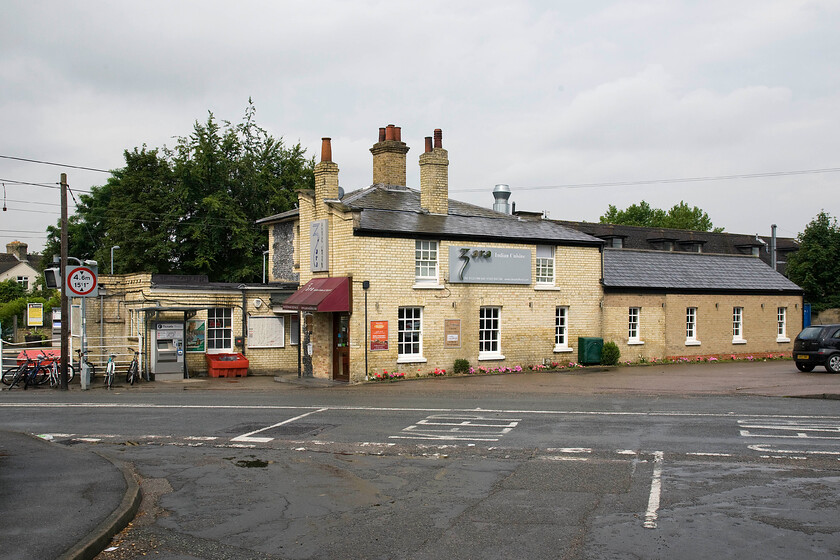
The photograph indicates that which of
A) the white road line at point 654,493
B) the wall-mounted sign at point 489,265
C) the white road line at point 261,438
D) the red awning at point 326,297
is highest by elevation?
the wall-mounted sign at point 489,265

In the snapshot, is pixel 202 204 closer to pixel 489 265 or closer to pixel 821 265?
pixel 489 265

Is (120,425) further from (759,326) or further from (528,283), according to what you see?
(759,326)

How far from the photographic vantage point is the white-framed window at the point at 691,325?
35.1 meters

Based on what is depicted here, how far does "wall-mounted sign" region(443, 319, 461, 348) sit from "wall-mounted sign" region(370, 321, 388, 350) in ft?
8.13

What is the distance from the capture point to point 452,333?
2755cm

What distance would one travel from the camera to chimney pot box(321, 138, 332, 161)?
28167 mm

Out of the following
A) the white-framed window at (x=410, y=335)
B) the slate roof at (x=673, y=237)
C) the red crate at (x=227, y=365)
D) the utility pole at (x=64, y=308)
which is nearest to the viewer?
the utility pole at (x=64, y=308)

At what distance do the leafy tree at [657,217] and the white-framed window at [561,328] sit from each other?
201 ft

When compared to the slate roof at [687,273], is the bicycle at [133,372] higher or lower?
lower

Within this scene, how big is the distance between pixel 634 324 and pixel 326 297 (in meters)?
14.9

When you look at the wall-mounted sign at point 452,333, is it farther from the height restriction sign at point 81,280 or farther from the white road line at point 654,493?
the white road line at point 654,493

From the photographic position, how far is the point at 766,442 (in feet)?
43.0

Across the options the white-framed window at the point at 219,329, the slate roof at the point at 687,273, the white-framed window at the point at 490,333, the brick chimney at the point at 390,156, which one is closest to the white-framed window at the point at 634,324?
the slate roof at the point at 687,273

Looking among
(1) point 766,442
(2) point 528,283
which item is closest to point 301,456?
(1) point 766,442
